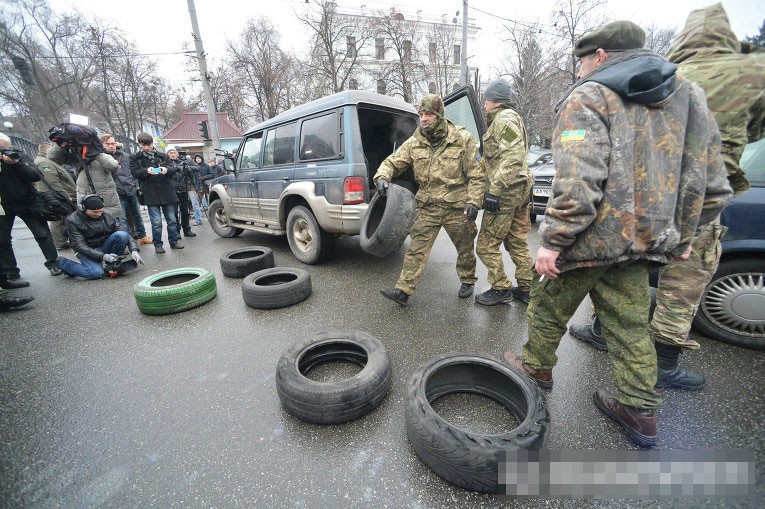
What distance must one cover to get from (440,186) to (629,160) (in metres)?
1.80

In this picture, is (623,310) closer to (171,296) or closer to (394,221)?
(394,221)

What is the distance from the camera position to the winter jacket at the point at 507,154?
9.11 feet

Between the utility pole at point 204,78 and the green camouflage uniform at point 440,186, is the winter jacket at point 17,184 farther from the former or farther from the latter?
the utility pole at point 204,78

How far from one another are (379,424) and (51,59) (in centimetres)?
3143

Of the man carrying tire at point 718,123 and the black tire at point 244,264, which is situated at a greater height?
the man carrying tire at point 718,123

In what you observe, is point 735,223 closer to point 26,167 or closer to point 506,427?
point 506,427

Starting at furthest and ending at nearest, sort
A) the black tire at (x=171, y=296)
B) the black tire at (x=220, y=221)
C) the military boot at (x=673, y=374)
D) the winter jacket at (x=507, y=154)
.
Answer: the black tire at (x=220, y=221), the black tire at (x=171, y=296), the winter jacket at (x=507, y=154), the military boot at (x=673, y=374)

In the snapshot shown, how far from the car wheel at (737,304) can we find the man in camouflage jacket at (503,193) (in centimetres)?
135

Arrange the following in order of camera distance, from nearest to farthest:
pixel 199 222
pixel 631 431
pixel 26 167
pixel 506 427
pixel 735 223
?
pixel 631 431 → pixel 506 427 → pixel 735 223 → pixel 26 167 → pixel 199 222

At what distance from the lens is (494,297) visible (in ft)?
10.9

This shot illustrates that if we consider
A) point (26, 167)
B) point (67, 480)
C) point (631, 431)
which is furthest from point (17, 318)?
point (631, 431)

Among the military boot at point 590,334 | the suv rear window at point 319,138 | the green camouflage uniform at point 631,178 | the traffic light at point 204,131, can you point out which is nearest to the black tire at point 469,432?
the green camouflage uniform at point 631,178

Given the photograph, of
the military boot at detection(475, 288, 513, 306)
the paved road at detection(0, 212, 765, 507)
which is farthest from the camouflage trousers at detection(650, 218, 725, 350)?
the military boot at detection(475, 288, 513, 306)

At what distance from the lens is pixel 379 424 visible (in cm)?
185
